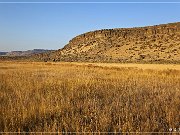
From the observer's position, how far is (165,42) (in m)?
75.8

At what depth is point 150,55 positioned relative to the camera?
68312 millimetres

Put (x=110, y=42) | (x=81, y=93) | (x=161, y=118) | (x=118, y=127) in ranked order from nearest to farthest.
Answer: (x=118, y=127) → (x=161, y=118) → (x=81, y=93) → (x=110, y=42)

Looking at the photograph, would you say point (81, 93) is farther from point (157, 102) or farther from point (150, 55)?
point (150, 55)

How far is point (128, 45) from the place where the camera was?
8288 cm

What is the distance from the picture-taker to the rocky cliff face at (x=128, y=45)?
2709 inches

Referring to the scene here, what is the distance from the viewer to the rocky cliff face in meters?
68.8

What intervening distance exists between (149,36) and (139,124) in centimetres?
8121

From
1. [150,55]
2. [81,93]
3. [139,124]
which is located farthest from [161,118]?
[150,55]

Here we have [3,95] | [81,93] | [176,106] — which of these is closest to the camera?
[176,106]

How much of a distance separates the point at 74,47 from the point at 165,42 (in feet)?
117

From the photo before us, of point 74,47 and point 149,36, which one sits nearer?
point 149,36

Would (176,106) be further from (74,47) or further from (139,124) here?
(74,47)

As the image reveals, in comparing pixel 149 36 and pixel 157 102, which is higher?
pixel 149 36

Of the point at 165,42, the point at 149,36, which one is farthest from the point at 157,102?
the point at 149,36
